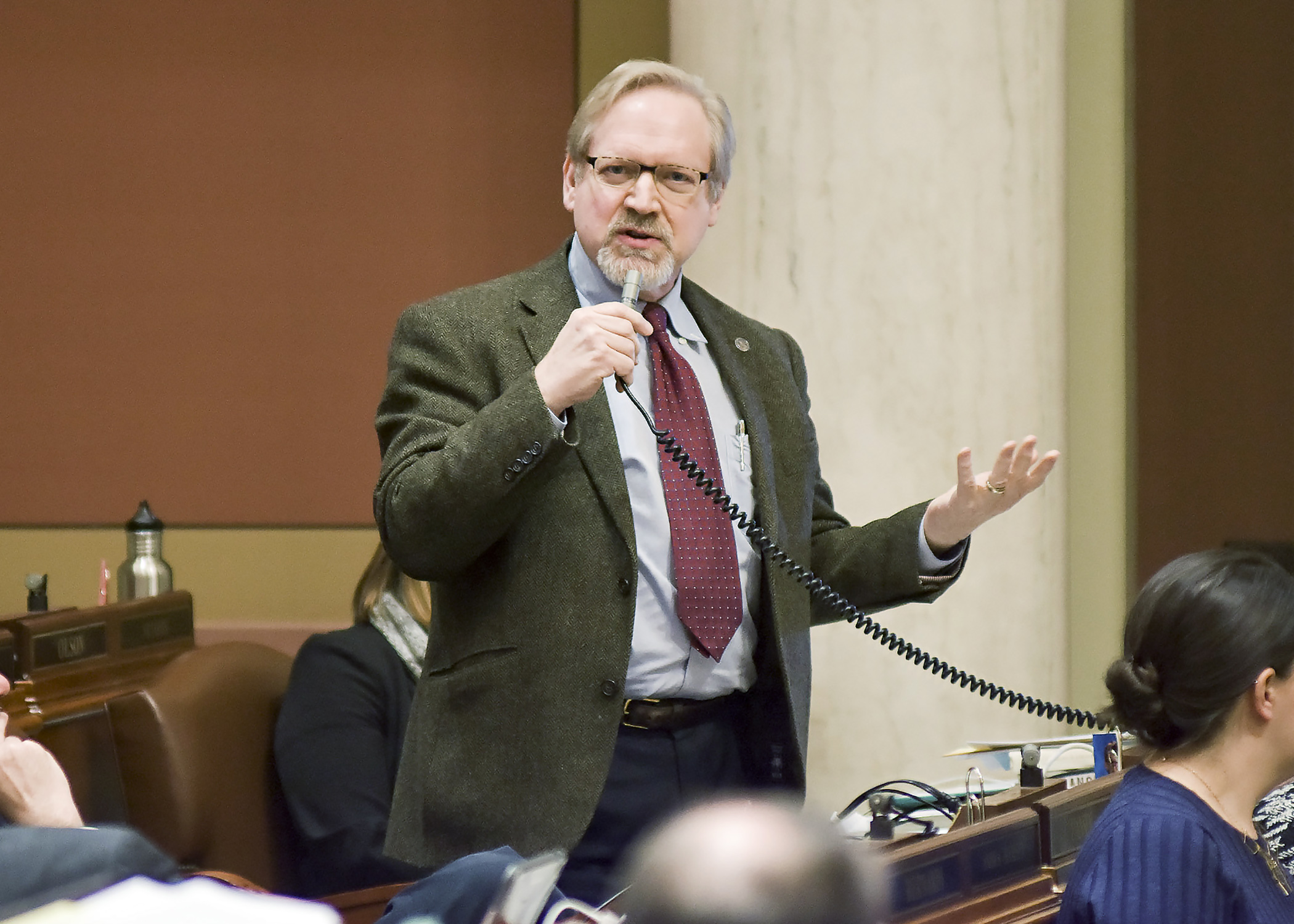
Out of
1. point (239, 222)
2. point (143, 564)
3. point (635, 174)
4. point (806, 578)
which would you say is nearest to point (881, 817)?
point (806, 578)

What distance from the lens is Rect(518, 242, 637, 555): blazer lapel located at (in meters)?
1.82

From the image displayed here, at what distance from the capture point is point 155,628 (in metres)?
2.79

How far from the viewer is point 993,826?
1563mm

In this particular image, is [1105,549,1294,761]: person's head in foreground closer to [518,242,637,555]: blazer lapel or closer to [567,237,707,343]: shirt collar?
[518,242,637,555]: blazer lapel

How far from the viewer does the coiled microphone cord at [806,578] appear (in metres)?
1.88

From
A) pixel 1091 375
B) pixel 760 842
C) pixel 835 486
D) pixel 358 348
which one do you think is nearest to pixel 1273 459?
pixel 1091 375

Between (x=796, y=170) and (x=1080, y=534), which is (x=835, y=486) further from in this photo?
(x=1080, y=534)

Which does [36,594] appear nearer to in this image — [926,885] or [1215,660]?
[926,885]

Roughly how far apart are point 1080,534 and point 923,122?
4.68 feet

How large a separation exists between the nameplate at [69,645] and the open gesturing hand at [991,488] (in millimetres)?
1506

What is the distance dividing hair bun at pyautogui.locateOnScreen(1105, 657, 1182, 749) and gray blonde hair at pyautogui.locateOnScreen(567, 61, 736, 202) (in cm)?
89

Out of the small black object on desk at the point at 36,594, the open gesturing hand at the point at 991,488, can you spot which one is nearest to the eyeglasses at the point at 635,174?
the open gesturing hand at the point at 991,488

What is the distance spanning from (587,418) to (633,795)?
19.2 inches

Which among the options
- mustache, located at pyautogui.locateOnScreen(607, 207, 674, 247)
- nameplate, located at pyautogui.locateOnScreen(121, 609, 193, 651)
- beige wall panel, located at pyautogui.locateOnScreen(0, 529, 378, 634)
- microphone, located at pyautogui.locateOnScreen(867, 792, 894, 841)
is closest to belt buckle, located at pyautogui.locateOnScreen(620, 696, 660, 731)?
microphone, located at pyautogui.locateOnScreen(867, 792, 894, 841)
